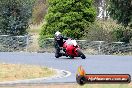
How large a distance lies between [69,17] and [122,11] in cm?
427

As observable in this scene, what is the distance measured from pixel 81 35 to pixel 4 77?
1821cm

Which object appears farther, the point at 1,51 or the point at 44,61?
the point at 1,51

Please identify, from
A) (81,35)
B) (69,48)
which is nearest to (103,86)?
(69,48)

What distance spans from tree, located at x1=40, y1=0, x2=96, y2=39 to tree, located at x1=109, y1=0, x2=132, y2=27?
3.04 metres

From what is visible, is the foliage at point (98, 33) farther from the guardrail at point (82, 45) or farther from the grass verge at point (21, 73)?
the grass verge at point (21, 73)

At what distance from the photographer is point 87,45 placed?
3142cm

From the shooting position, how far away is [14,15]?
35688 millimetres

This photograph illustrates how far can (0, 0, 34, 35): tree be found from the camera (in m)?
35.5

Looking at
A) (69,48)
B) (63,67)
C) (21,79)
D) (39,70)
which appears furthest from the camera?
(69,48)

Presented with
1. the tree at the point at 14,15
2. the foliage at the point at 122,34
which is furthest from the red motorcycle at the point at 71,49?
the tree at the point at 14,15

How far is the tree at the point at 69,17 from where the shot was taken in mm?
34781

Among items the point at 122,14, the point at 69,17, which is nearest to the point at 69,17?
the point at 69,17

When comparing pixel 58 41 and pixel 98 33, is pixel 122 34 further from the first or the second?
pixel 58 41

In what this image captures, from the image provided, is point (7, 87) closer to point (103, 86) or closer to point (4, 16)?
point (103, 86)
